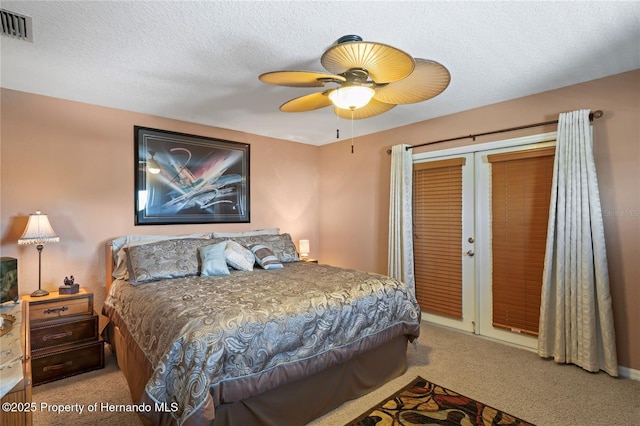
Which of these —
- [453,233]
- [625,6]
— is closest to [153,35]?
[625,6]

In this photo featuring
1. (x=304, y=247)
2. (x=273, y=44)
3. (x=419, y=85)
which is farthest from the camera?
(x=304, y=247)

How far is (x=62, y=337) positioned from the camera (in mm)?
2641

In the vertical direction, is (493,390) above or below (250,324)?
below

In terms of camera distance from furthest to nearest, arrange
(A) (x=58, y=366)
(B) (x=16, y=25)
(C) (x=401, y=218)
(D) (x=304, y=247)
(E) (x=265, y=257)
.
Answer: (D) (x=304, y=247) < (C) (x=401, y=218) < (E) (x=265, y=257) < (A) (x=58, y=366) < (B) (x=16, y=25)

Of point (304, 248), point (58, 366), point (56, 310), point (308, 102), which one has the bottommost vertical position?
point (58, 366)

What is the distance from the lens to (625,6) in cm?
183

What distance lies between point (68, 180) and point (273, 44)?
242 centimetres

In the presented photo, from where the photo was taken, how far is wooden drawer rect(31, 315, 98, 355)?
8.34 ft

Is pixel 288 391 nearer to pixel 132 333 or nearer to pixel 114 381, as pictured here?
pixel 132 333

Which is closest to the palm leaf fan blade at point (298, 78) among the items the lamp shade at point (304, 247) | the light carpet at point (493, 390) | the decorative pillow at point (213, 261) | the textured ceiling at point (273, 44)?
the textured ceiling at point (273, 44)

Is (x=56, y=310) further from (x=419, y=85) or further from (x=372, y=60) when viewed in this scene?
(x=419, y=85)

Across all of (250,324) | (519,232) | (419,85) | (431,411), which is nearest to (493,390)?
(431,411)

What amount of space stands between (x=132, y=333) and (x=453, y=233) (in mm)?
3223

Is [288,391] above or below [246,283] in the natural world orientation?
below
